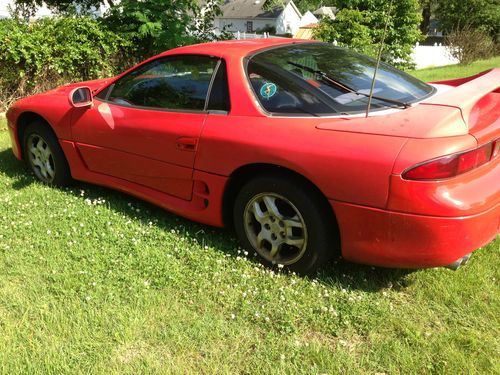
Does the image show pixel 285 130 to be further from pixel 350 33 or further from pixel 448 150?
pixel 350 33

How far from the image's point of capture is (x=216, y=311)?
2.82 metres

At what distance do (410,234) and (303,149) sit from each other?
765 millimetres

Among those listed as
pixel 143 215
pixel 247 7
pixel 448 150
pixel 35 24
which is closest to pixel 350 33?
pixel 35 24

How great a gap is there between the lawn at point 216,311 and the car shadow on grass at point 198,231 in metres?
0.02

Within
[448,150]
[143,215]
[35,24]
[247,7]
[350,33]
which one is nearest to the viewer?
[448,150]

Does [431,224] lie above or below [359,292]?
above

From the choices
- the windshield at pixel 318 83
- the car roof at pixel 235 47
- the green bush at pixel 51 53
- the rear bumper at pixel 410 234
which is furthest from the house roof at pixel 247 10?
the rear bumper at pixel 410 234

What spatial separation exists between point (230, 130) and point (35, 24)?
276 inches

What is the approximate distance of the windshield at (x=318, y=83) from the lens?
9.74 feet

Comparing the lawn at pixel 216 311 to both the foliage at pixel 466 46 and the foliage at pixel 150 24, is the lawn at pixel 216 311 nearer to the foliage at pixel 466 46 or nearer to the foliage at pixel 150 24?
the foliage at pixel 150 24

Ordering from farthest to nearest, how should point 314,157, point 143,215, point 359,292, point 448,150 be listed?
point 143,215 → point 359,292 → point 314,157 → point 448,150

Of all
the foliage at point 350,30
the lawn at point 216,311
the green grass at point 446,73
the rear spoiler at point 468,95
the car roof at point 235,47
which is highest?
the foliage at point 350,30

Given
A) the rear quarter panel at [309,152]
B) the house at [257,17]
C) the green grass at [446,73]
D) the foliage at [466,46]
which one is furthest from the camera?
the house at [257,17]

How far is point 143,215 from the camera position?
4078 millimetres
